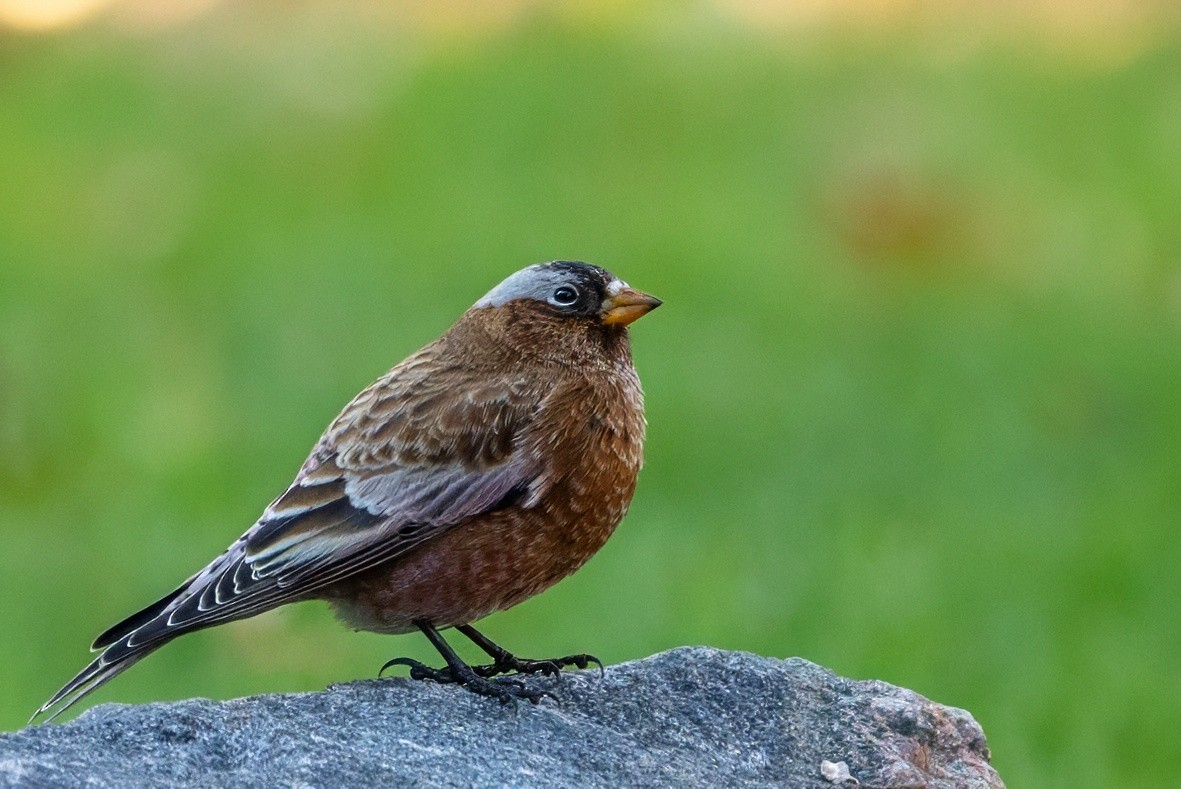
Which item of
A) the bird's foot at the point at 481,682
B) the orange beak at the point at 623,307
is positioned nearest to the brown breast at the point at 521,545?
the bird's foot at the point at 481,682

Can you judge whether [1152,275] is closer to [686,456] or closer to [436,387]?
[686,456]

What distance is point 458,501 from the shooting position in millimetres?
5148

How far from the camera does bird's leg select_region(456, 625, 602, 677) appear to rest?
5.33m

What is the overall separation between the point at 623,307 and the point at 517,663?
1.06 m

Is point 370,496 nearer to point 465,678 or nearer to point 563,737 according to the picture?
point 465,678

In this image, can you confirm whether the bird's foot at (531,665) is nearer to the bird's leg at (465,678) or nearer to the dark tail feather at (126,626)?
the bird's leg at (465,678)

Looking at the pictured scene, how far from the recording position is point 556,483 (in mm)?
5141

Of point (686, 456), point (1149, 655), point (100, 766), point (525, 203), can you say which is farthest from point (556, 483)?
point (525, 203)

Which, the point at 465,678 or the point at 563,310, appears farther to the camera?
the point at 563,310

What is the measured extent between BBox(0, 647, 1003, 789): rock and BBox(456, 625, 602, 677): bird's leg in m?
0.06

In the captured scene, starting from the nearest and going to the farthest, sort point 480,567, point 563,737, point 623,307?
1. point 563,737
2. point 480,567
3. point 623,307

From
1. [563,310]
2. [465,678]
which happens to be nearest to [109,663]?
[465,678]

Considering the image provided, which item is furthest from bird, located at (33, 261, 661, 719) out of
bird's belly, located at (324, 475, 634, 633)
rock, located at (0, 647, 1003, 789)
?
rock, located at (0, 647, 1003, 789)

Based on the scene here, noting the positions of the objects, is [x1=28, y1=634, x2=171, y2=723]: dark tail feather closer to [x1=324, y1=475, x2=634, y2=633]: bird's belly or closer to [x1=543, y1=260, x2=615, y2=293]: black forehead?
[x1=324, y1=475, x2=634, y2=633]: bird's belly
